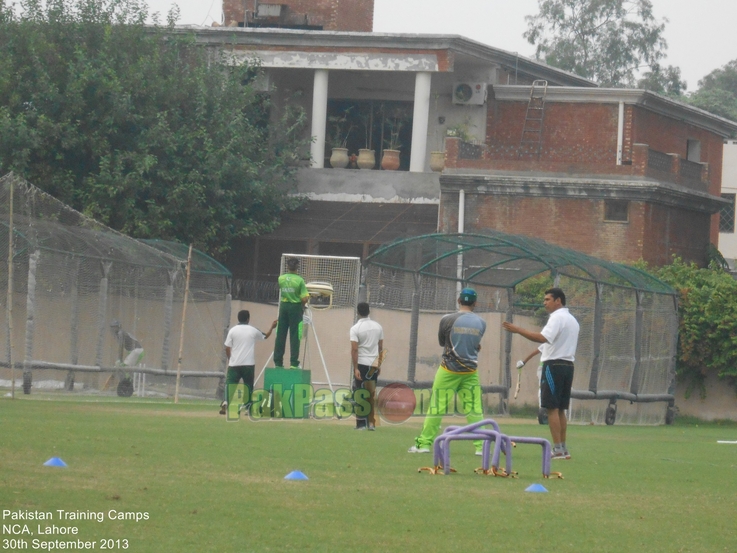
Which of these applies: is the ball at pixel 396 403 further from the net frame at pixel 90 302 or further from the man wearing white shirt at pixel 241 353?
the net frame at pixel 90 302

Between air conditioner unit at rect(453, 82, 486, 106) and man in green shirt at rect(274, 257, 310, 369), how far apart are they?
1895 cm

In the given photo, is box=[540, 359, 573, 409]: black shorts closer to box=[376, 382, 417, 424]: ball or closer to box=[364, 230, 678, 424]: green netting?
box=[376, 382, 417, 424]: ball

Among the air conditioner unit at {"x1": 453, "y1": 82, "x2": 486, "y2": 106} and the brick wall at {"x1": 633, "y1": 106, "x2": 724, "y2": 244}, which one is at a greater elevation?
the air conditioner unit at {"x1": 453, "y1": 82, "x2": 486, "y2": 106}

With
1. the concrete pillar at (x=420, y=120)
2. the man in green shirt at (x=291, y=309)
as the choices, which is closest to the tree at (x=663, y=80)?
the concrete pillar at (x=420, y=120)

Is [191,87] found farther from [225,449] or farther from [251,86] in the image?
[225,449]

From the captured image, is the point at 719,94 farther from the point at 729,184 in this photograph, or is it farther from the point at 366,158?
the point at 366,158

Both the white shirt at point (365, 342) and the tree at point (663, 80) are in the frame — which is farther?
the tree at point (663, 80)

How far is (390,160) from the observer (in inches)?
1387

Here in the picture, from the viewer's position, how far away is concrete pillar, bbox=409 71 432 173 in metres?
34.3

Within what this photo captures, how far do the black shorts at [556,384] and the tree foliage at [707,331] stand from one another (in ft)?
45.8

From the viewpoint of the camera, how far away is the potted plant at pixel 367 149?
3516 cm

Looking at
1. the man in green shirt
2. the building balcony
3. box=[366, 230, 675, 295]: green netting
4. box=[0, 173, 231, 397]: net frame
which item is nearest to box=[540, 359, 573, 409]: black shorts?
the man in green shirt

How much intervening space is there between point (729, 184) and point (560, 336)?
39.0 metres

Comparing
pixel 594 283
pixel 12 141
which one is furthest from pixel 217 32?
pixel 594 283
